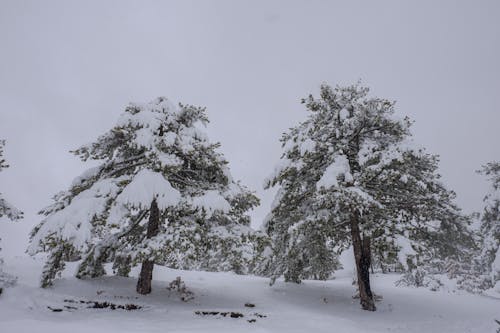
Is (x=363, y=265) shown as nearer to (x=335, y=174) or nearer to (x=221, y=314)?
(x=335, y=174)

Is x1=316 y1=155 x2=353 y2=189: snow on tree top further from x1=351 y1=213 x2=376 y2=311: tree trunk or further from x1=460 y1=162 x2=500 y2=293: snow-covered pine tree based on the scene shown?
x1=460 y1=162 x2=500 y2=293: snow-covered pine tree

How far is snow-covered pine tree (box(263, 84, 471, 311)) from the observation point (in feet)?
35.5

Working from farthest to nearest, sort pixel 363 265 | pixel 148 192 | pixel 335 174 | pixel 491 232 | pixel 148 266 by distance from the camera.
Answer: pixel 491 232 → pixel 363 265 → pixel 148 266 → pixel 335 174 → pixel 148 192

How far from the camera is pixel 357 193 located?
10.2 metres

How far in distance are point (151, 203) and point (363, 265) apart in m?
8.38

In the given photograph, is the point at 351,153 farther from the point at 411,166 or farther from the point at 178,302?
A: the point at 178,302

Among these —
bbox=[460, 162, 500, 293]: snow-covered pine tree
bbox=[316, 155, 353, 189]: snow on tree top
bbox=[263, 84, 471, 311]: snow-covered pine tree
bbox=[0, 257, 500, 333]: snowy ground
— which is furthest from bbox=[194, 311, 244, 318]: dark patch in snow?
bbox=[460, 162, 500, 293]: snow-covered pine tree

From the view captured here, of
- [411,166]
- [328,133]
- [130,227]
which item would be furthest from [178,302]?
[411,166]

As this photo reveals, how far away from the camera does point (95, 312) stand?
8.60 meters

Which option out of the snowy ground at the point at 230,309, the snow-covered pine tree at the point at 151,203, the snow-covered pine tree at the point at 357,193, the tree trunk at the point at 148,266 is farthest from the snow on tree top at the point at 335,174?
the tree trunk at the point at 148,266

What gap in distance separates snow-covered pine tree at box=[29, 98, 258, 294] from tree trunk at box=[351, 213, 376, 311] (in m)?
4.24

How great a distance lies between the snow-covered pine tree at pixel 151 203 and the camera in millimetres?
9016

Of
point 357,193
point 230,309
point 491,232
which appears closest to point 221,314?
point 230,309

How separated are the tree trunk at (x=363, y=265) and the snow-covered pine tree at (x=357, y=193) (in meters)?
0.04
